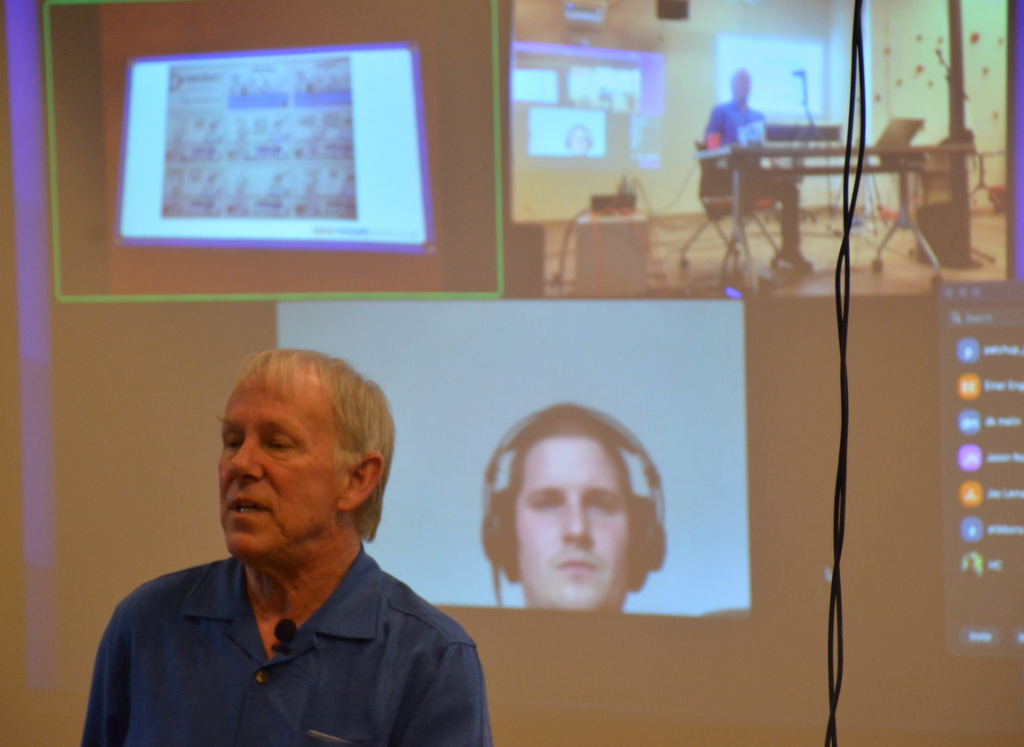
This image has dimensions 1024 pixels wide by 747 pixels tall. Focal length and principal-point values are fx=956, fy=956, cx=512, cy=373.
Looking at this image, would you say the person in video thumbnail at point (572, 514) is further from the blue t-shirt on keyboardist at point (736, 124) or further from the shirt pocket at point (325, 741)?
the shirt pocket at point (325, 741)

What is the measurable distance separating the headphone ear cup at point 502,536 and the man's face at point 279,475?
1270mm

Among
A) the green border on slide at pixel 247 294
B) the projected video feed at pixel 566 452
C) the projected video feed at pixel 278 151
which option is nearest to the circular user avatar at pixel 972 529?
the projected video feed at pixel 566 452

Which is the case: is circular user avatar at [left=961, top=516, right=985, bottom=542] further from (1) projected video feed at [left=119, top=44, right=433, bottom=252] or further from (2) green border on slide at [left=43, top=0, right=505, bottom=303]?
(1) projected video feed at [left=119, top=44, right=433, bottom=252]

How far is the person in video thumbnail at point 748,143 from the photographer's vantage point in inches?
95.0

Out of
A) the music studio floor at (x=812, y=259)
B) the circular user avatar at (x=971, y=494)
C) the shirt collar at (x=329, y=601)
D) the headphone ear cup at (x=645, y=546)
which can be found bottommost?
the headphone ear cup at (x=645, y=546)

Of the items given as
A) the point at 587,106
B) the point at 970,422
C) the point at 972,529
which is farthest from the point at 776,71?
the point at 972,529

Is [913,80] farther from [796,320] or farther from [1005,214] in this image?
[796,320]

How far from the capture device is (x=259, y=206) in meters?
2.62

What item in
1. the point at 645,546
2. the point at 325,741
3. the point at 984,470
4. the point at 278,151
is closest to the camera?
the point at 325,741

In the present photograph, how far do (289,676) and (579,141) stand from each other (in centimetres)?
168

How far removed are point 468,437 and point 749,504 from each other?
28.9 inches

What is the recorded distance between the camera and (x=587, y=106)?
2.46 m

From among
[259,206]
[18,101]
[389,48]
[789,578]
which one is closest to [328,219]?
[259,206]

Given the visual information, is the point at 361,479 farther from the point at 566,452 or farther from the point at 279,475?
the point at 566,452
